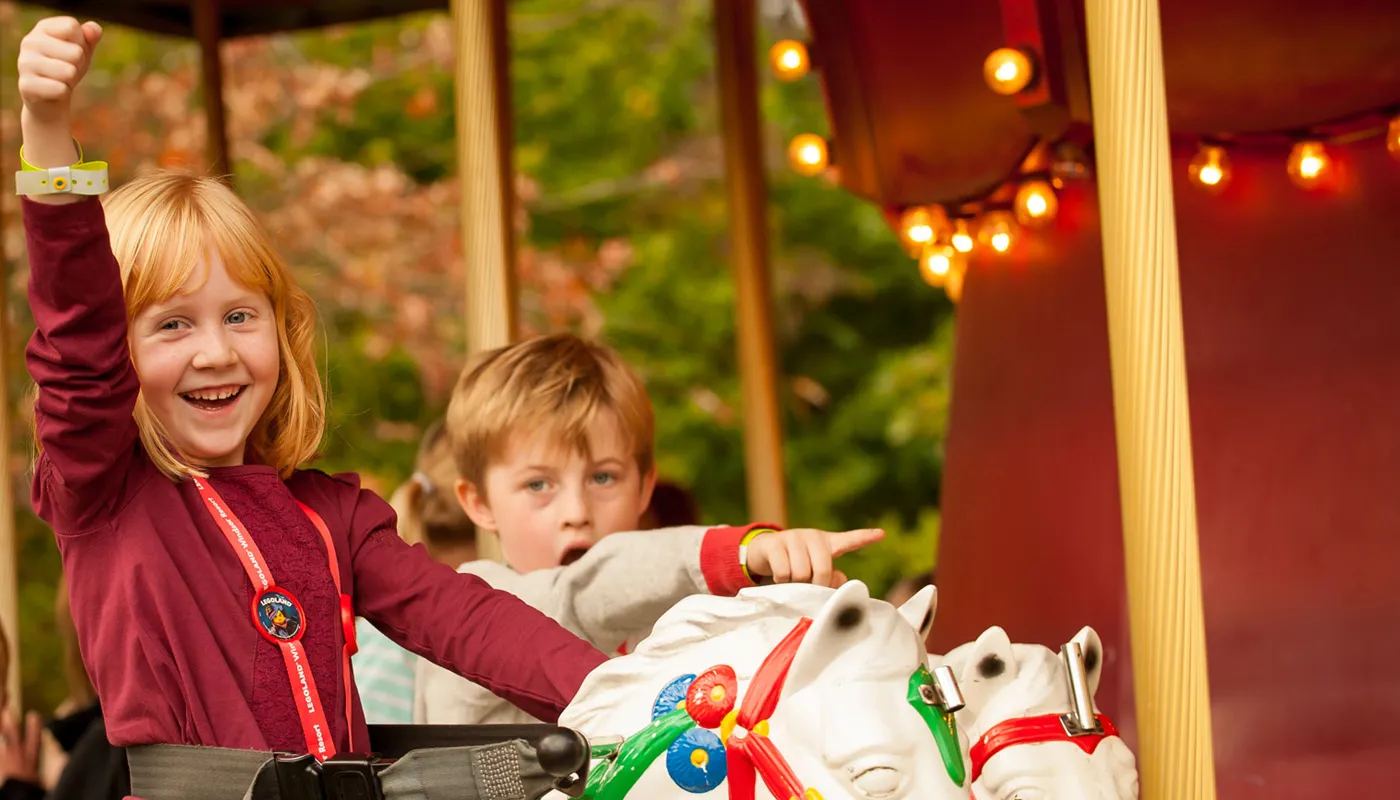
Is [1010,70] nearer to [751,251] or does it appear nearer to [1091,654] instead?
[1091,654]

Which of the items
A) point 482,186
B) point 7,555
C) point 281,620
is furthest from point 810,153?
point 281,620

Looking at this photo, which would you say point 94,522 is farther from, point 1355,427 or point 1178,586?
point 1355,427

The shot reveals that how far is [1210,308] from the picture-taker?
2920mm

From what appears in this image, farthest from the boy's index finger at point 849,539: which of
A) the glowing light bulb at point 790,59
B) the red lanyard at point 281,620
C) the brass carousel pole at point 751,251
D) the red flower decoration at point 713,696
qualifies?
the brass carousel pole at point 751,251

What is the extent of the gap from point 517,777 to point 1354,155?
85.1 inches

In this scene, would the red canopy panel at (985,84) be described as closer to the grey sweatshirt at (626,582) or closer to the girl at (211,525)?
the grey sweatshirt at (626,582)

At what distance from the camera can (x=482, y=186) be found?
2979mm

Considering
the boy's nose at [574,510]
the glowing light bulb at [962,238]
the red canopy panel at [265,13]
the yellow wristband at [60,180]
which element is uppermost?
the red canopy panel at [265,13]

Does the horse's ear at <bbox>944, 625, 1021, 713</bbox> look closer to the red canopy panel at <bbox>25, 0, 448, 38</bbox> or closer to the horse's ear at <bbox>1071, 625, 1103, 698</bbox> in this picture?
the horse's ear at <bbox>1071, 625, 1103, 698</bbox>

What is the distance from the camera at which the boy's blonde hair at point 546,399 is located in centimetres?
235

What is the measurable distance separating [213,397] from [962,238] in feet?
6.93

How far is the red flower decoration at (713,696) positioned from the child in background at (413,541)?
1.45 meters

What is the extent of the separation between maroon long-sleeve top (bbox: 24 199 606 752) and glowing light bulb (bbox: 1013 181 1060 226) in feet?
5.84

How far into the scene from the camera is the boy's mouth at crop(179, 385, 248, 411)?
5.49 ft
